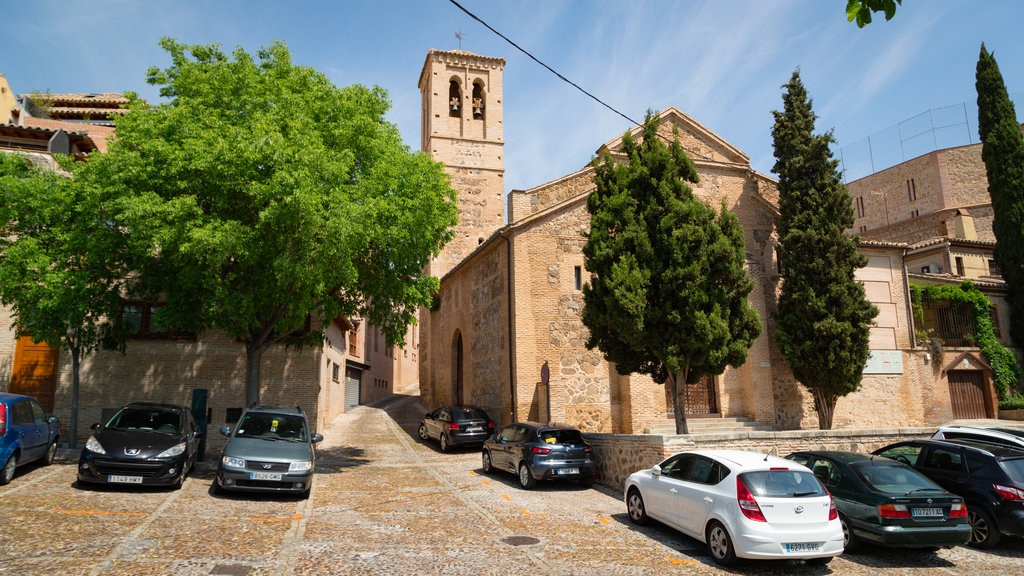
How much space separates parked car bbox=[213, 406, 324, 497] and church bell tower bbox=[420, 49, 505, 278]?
26191 mm

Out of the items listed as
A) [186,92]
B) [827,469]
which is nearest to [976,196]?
[827,469]

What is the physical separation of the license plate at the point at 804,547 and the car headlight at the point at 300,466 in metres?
7.94

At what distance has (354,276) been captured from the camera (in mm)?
13633

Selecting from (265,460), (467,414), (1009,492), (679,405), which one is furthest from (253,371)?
(1009,492)

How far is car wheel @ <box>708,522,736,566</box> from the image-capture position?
777cm

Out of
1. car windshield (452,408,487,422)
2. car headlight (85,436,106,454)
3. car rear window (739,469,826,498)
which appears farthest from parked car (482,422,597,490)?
car headlight (85,436,106,454)

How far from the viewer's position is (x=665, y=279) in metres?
14.0

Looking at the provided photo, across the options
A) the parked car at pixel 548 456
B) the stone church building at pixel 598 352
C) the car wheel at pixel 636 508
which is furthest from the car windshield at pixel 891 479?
the stone church building at pixel 598 352

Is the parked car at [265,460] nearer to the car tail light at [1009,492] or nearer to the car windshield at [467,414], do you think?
the car windshield at [467,414]

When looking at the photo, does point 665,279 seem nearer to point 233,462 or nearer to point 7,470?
point 233,462

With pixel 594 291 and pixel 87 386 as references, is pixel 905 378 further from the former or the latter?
pixel 87 386

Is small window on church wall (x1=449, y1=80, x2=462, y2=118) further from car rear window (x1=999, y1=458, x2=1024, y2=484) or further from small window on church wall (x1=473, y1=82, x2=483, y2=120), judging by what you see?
car rear window (x1=999, y1=458, x2=1024, y2=484)

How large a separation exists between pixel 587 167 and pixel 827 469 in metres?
14.7

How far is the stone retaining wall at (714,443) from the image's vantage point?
12117mm
